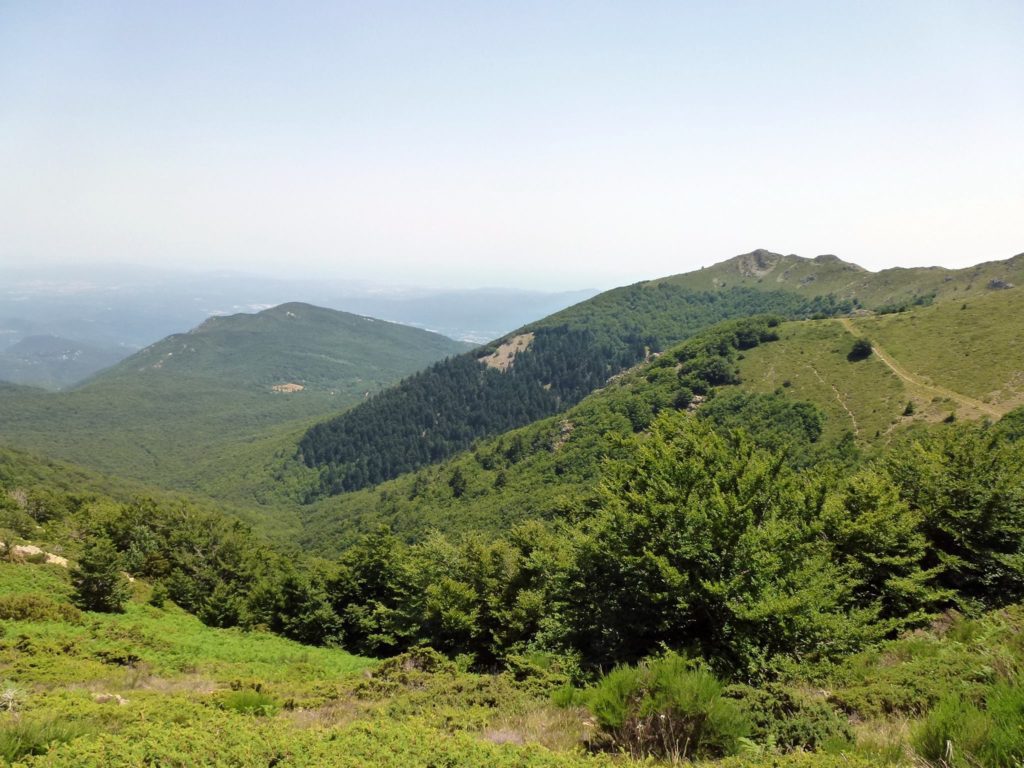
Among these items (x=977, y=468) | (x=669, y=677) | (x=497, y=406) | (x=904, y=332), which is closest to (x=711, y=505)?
(x=669, y=677)

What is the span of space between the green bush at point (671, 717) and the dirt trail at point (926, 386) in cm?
7216

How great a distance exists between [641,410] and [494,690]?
89.8 meters

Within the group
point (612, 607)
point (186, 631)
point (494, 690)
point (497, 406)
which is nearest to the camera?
point (494, 690)

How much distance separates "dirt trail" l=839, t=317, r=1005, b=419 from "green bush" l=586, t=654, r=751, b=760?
237 ft

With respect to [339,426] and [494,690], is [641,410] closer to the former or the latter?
[494,690]

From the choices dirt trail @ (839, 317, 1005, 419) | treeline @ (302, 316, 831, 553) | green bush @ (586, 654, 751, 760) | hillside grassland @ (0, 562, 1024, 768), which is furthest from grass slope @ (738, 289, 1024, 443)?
green bush @ (586, 654, 751, 760)

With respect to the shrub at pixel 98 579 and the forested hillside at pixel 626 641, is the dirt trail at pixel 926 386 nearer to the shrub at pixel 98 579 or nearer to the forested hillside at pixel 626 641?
the forested hillside at pixel 626 641

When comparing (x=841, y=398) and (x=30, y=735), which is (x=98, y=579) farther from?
(x=841, y=398)

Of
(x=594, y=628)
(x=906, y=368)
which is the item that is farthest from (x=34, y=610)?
(x=906, y=368)

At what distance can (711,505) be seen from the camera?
1498 cm

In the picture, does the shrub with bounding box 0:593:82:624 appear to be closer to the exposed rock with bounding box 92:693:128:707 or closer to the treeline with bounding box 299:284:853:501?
the exposed rock with bounding box 92:693:128:707

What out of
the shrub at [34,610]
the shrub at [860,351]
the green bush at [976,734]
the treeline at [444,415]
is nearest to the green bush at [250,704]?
the green bush at [976,734]

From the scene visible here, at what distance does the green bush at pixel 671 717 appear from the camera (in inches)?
324

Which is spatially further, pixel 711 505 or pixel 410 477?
pixel 410 477
